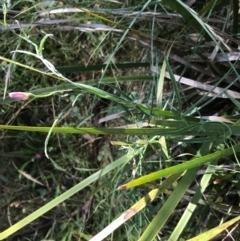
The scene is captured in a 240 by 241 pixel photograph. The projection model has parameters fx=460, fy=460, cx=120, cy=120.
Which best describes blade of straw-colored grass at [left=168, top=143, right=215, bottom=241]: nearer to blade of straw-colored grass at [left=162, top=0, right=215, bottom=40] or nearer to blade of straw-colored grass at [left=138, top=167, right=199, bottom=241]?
blade of straw-colored grass at [left=138, top=167, right=199, bottom=241]

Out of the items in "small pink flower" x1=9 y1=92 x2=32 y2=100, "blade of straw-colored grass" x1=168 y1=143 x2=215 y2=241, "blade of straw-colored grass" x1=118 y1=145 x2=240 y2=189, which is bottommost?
"blade of straw-colored grass" x1=168 y1=143 x2=215 y2=241

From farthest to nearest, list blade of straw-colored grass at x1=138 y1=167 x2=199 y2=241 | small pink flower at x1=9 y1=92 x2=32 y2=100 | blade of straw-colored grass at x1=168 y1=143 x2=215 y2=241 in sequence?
blade of straw-colored grass at x1=168 y1=143 x2=215 y2=241 < blade of straw-colored grass at x1=138 y1=167 x2=199 y2=241 < small pink flower at x1=9 y1=92 x2=32 y2=100

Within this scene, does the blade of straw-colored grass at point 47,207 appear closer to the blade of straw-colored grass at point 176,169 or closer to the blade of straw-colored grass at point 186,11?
the blade of straw-colored grass at point 176,169

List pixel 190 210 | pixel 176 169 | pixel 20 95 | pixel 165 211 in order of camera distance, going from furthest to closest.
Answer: pixel 190 210 < pixel 165 211 < pixel 176 169 < pixel 20 95

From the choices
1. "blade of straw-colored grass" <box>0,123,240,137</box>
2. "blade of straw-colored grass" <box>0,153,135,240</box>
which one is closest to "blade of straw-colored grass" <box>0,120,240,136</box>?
"blade of straw-colored grass" <box>0,123,240,137</box>

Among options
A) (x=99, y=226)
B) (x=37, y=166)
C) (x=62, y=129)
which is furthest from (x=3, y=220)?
(x=62, y=129)

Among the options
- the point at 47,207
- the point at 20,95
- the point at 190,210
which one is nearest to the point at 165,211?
the point at 190,210

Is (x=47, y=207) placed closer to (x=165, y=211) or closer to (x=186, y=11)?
(x=165, y=211)

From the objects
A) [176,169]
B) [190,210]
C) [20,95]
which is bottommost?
[190,210]
